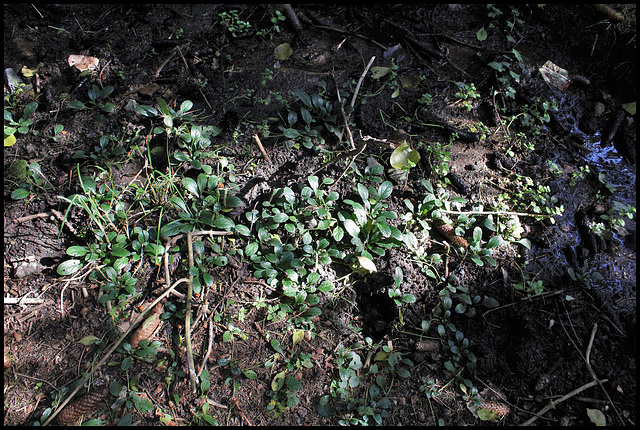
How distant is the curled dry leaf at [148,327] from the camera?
2086 mm

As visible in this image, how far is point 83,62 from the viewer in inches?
118

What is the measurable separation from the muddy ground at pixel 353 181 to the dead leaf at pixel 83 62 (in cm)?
6

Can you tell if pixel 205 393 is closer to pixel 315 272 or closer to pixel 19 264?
pixel 315 272

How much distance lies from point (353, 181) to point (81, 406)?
196cm

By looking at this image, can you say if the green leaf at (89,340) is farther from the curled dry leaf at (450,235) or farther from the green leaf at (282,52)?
the green leaf at (282,52)

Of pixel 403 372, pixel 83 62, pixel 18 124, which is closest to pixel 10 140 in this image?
pixel 18 124

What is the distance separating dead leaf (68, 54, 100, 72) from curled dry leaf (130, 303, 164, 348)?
2.03 m

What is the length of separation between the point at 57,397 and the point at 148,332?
49cm

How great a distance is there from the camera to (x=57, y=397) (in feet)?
6.25

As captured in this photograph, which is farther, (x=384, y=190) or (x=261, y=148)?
(x=261, y=148)

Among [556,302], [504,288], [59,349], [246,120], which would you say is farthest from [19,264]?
[556,302]

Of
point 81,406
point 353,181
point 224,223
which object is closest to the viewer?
point 81,406

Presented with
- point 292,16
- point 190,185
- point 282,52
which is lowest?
point 190,185

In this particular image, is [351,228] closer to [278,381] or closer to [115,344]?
[278,381]
